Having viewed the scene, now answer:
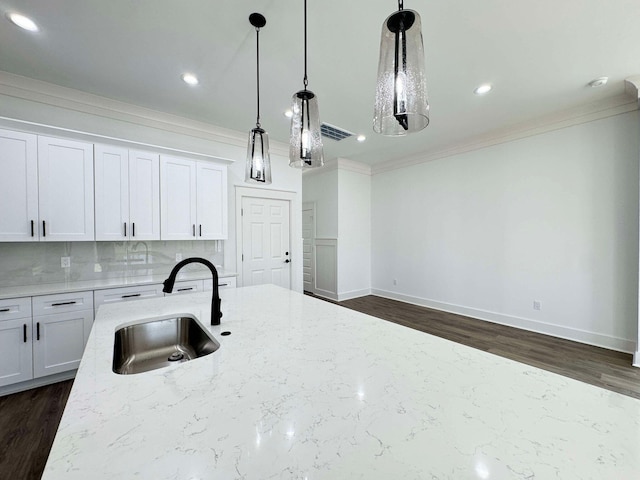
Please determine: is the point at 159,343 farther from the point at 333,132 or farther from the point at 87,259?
the point at 333,132

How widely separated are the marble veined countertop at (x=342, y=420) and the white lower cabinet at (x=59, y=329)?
6.09 ft

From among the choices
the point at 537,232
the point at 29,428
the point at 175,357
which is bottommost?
the point at 29,428

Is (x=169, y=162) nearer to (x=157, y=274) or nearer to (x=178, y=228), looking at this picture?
(x=178, y=228)

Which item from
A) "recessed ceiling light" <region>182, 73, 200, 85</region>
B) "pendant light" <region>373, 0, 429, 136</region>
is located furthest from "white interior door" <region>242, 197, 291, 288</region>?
"pendant light" <region>373, 0, 429, 136</region>

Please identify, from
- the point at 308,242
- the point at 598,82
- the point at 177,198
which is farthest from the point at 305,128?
the point at 308,242

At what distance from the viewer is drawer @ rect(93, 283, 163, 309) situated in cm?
258

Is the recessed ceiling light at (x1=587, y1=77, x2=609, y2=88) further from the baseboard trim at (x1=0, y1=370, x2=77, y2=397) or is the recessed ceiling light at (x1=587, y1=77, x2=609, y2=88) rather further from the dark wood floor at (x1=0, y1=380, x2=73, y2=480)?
the baseboard trim at (x1=0, y1=370, x2=77, y2=397)

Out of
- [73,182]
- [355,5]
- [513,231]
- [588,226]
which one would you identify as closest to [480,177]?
[513,231]

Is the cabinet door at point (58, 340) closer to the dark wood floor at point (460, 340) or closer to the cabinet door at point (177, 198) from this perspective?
the dark wood floor at point (460, 340)

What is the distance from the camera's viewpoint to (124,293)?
8.87ft

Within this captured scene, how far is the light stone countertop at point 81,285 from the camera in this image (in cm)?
231

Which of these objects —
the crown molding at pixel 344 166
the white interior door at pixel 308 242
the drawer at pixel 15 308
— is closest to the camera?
the drawer at pixel 15 308

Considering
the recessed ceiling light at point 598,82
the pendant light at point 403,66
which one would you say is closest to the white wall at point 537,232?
the recessed ceiling light at point 598,82

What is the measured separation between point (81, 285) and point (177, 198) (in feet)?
4.20
